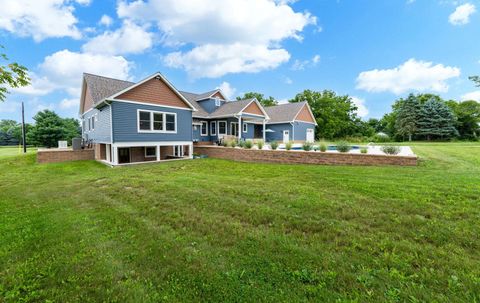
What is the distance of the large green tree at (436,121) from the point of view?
1339 inches

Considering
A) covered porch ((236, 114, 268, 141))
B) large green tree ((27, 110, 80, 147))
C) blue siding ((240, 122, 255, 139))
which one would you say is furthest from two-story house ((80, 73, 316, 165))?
large green tree ((27, 110, 80, 147))

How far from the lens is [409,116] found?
118ft

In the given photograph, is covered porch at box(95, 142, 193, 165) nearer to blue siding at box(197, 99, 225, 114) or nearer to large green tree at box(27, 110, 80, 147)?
blue siding at box(197, 99, 225, 114)

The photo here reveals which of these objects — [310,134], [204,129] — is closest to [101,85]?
[204,129]

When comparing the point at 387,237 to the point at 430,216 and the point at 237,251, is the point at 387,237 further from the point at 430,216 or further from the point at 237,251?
the point at 237,251

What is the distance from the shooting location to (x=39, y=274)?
108 inches

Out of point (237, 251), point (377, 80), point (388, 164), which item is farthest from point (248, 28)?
point (377, 80)

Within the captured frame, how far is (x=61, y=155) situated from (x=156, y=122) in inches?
248

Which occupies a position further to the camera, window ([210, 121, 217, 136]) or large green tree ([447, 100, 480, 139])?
large green tree ([447, 100, 480, 139])

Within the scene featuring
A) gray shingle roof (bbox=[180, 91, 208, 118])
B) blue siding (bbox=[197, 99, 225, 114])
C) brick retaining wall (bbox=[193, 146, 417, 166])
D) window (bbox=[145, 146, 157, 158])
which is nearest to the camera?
brick retaining wall (bbox=[193, 146, 417, 166])

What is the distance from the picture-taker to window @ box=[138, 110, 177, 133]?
547 inches

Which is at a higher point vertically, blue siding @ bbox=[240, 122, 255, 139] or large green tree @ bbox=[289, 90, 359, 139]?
large green tree @ bbox=[289, 90, 359, 139]

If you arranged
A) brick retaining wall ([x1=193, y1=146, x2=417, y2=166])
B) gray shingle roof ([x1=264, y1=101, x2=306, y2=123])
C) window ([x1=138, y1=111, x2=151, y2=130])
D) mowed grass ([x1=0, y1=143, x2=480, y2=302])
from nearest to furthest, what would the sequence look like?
mowed grass ([x1=0, y1=143, x2=480, y2=302]), brick retaining wall ([x1=193, y1=146, x2=417, y2=166]), window ([x1=138, y1=111, x2=151, y2=130]), gray shingle roof ([x1=264, y1=101, x2=306, y2=123])

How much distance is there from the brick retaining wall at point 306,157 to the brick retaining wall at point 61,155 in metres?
8.95
